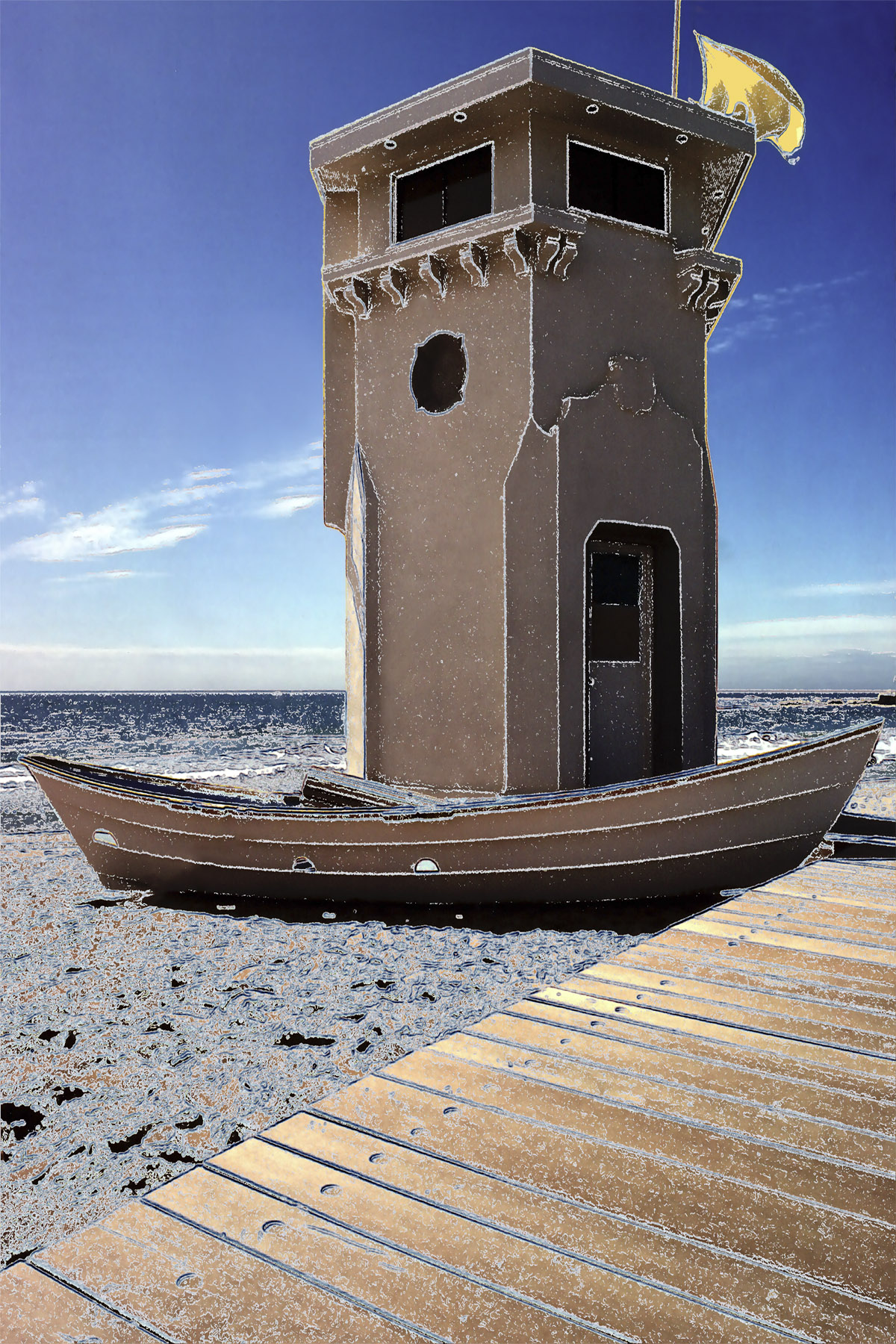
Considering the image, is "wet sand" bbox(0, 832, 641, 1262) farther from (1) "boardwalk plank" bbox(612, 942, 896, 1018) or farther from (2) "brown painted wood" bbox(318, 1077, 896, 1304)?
(2) "brown painted wood" bbox(318, 1077, 896, 1304)

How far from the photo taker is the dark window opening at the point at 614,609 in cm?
854

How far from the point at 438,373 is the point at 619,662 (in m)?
3.62

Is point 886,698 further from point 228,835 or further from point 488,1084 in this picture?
point 228,835

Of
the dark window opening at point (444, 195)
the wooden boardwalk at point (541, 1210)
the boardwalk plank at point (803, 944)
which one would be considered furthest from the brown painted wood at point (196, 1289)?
the dark window opening at point (444, 195)

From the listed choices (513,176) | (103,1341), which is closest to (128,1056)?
(103,1341)

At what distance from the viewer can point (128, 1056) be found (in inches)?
185

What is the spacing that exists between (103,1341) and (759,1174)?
1.51m

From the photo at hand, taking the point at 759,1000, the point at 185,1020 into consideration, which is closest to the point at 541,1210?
the point at 759,1000

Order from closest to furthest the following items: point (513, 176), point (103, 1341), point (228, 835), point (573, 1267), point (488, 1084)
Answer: point (103, 1341), point (573, 1267), point (488, 1084), point (228, 835), point (513, 176)

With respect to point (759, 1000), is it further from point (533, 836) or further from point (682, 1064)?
point (533, 836)

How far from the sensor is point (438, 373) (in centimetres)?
853

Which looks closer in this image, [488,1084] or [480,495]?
[488,1084]

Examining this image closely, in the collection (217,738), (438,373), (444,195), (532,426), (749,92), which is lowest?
(217,738)

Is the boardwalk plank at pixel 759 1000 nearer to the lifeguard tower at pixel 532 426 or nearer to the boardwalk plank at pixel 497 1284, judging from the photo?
the boardwalk plank at pixel 497 1284
